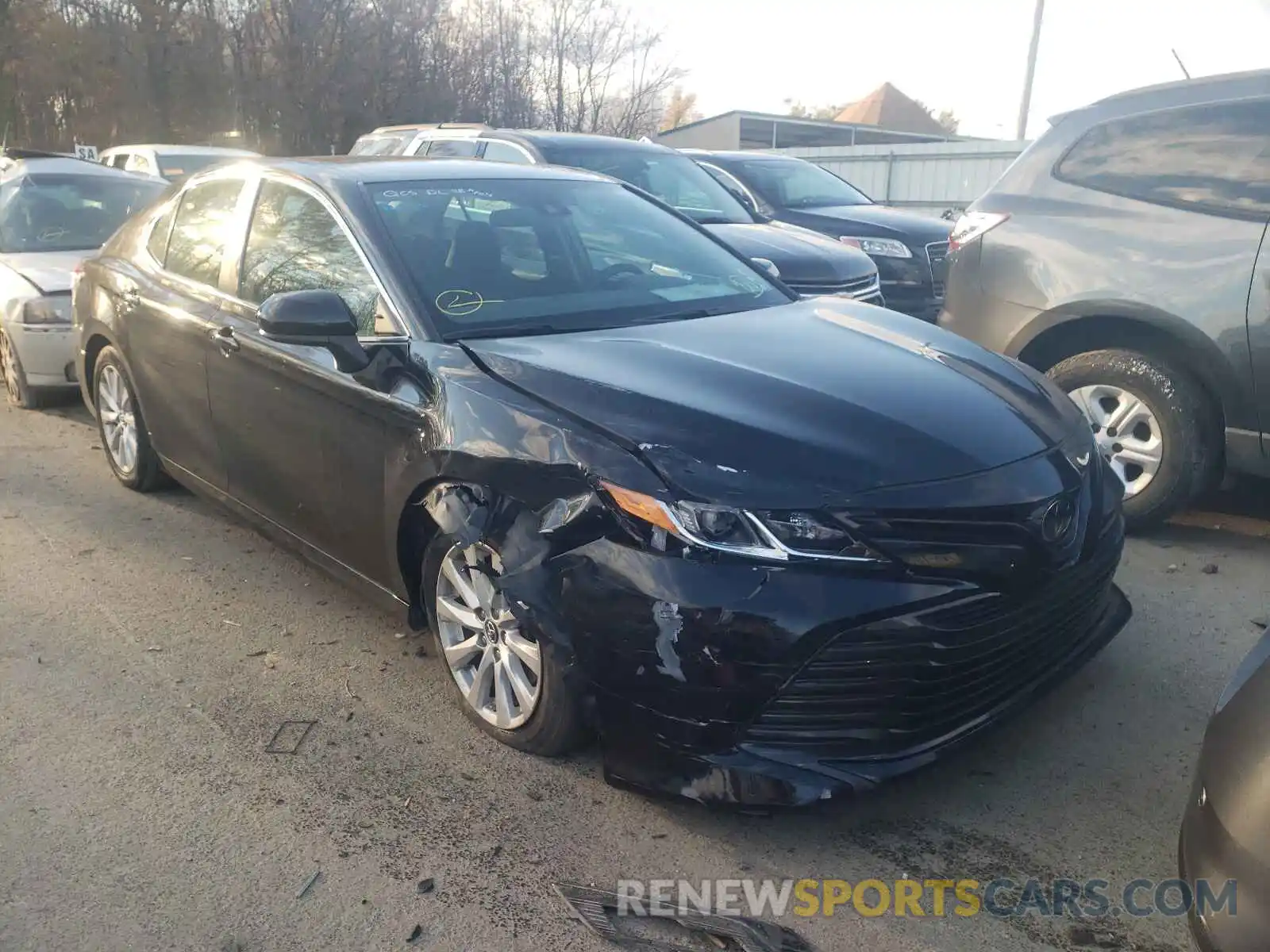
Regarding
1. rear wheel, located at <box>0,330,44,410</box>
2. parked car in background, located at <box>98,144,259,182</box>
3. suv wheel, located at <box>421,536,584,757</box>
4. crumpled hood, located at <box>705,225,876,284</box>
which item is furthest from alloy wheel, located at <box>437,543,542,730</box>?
parked car in background, located at <box>98,144,259,182</box>

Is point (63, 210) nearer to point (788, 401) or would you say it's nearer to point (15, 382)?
point (15, 382)

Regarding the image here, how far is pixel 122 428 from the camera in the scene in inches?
219

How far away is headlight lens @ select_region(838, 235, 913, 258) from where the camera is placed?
30.0 feet

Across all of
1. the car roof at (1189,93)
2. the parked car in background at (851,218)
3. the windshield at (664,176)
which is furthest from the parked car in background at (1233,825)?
the windshield at (664,176)

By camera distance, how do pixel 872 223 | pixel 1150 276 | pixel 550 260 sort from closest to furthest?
pixel 550 260 → pixel 1150 276 → pixel 872 223

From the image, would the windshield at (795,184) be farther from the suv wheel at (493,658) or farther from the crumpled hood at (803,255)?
the suv wheel at (493,658)

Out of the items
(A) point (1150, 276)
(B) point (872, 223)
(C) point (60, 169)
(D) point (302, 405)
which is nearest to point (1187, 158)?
(A) point (1150, 276)

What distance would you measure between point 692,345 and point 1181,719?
6.28 ft

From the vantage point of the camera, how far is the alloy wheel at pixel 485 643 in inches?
122

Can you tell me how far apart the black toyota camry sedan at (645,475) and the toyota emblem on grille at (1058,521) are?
0.01 m

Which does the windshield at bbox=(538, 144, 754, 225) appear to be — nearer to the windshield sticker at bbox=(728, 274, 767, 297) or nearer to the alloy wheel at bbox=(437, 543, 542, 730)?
the windshield sticker at bbox=(728, 274, 767, 297)

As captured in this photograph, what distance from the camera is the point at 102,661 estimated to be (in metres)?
3.86

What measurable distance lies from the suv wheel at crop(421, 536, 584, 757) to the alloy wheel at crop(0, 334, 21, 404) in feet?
17.6

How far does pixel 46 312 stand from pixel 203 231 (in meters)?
2.95
